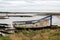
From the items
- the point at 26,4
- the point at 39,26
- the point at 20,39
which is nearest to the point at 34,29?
the point at 39,26

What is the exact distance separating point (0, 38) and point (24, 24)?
26 cm

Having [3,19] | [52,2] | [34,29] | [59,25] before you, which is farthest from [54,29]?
[3,19]

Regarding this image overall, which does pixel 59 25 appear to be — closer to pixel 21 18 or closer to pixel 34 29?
pixel 34 29

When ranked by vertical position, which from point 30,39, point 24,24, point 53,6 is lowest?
point 30,39

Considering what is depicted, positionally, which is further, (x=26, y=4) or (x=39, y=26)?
(x=26, y=4)

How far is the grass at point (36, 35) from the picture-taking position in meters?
1.34

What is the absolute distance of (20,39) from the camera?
133 centimetres

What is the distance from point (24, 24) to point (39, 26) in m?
0.14

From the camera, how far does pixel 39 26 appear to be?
142 cm

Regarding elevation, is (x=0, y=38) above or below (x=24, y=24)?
below

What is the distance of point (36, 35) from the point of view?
136cm

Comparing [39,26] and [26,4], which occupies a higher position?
[26,4]

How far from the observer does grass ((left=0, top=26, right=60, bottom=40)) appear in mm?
1339

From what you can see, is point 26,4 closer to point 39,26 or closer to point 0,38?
point 39,26
